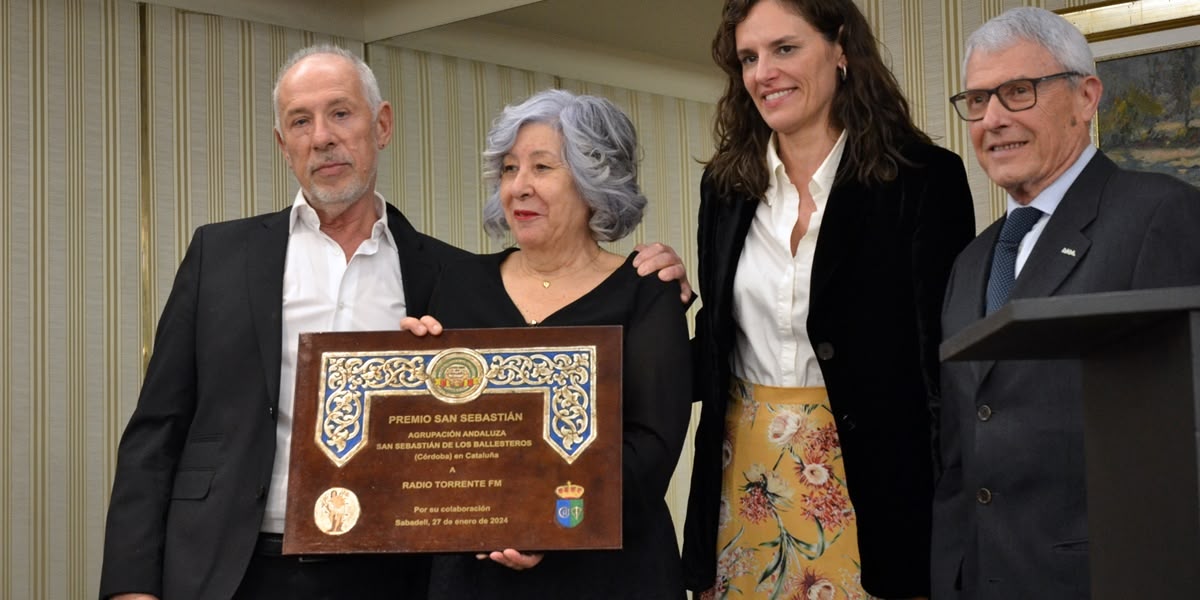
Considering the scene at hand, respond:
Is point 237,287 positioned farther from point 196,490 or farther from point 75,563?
point 75,563

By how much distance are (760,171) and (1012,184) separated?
547 mm

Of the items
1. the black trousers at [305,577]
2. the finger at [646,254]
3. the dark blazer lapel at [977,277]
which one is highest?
the finger at [646,254]

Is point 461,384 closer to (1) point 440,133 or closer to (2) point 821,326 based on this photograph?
(2) point 821,326

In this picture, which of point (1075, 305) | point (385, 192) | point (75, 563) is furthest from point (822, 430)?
point (385, 192)

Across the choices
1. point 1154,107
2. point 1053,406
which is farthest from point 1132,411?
point 1154,107

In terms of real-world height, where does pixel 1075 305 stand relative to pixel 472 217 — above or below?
below

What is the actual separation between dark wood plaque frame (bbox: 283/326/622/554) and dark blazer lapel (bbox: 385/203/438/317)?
362mm

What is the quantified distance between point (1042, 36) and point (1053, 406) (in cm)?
60

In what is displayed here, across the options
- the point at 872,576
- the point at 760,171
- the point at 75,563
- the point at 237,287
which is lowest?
the point at 75,563

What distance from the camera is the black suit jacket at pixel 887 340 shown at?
2342 mm

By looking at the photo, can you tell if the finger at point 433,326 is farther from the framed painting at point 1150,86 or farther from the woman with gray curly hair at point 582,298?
the framed painting at point 1150,86

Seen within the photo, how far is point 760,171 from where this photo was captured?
2576mm

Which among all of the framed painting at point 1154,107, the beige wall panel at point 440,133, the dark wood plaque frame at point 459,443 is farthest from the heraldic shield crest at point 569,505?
the beige wall panel at point 440,133

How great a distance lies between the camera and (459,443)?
7.23ft
